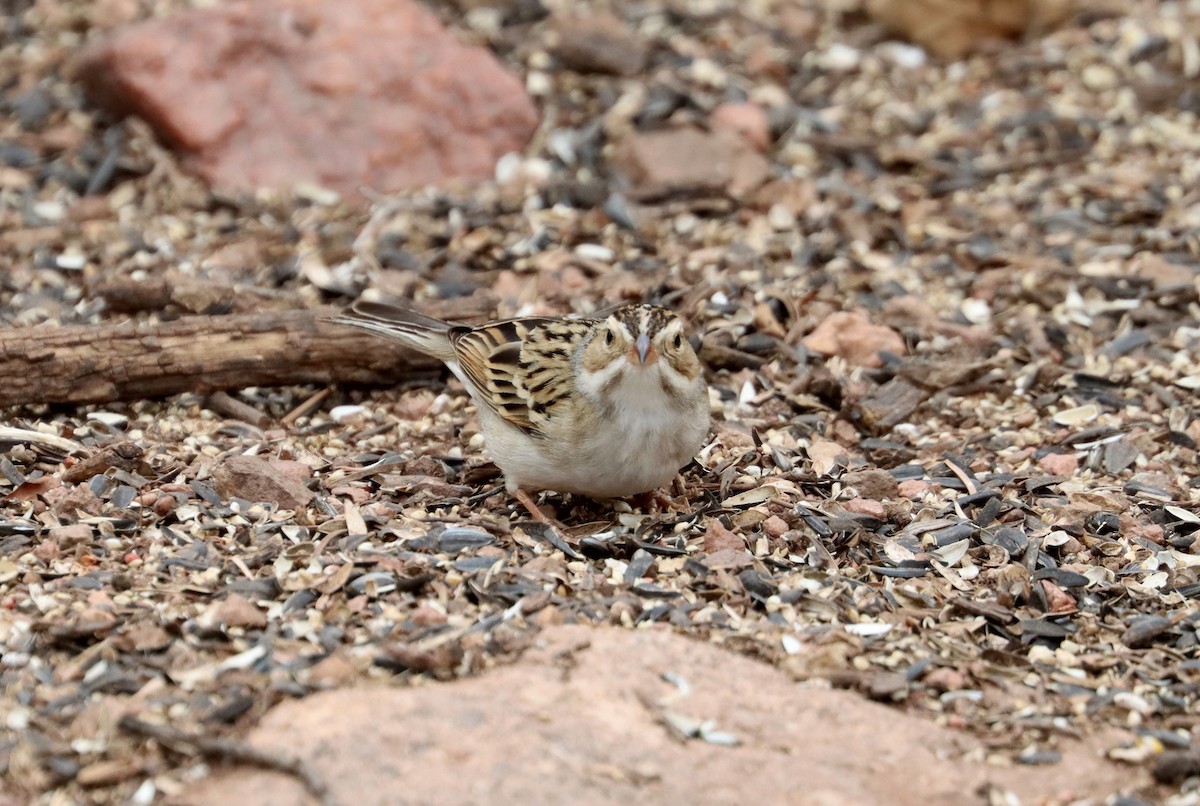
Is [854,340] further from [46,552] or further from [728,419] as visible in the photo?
[46,552]

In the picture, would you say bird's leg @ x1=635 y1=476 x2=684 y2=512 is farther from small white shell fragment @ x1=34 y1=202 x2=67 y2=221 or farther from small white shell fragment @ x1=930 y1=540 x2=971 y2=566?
small white shell fragment @ x1=34 y1=202 x2=67 y2=221

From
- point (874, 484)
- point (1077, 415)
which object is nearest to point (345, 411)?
point (874, 484)

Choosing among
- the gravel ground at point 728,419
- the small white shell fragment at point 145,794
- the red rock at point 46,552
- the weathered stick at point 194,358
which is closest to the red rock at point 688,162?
the gravel ground at point 728,419

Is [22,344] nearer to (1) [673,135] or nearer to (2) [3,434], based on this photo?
(2) [3,434]

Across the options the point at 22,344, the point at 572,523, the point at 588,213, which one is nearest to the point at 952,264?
the point at 588,213

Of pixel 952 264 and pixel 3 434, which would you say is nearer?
pixel 3 434

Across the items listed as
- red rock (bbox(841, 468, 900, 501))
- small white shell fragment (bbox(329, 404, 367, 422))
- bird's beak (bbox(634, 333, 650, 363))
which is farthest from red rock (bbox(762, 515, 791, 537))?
small white shell fragment (bbox(329, 404, 367, 422))

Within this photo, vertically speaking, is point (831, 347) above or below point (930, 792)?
below

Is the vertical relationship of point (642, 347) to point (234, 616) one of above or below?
above
